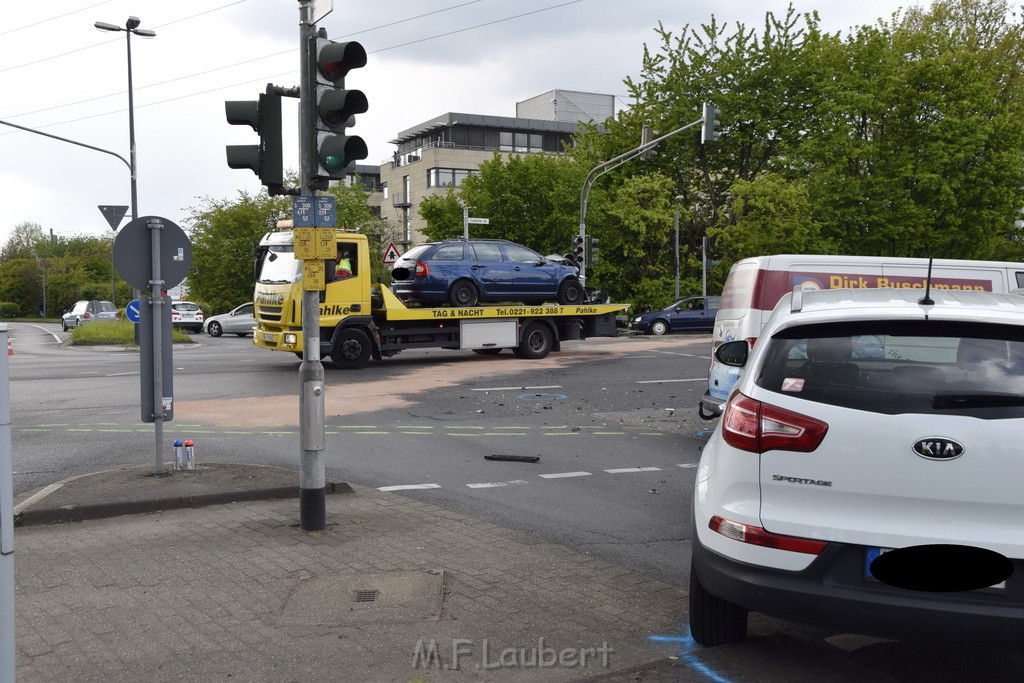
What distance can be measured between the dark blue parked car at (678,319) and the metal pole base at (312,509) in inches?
1149

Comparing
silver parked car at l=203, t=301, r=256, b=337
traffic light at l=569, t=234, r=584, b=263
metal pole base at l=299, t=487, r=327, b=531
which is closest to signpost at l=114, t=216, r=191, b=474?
metal pole base at l=299, t=487, r=327, b=531

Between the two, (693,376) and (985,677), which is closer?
(985,677)

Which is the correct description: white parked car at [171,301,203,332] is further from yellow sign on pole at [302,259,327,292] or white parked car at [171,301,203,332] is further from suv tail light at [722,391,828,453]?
suv tail light at [722,391,828,453]

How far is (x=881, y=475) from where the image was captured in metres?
3.44

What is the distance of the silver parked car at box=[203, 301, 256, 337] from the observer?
41.7 meters

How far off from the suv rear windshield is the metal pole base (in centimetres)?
363

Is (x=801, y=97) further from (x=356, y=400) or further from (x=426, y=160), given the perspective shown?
(x=426, y=160)

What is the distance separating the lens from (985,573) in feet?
10.9

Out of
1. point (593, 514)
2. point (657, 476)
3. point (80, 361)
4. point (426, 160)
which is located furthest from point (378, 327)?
point (426, 160)

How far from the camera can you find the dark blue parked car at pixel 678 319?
115 ft

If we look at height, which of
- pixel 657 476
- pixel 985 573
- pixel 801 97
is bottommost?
pixel 657 476

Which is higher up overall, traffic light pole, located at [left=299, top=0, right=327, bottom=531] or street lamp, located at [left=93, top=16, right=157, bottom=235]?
street lamp, located at [left=93, top=16, right=157, bottom=235]

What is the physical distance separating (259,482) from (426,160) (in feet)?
228

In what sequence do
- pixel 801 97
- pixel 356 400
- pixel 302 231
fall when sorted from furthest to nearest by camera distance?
pixel 801 97
pixel 356 400
pixel 302 231
